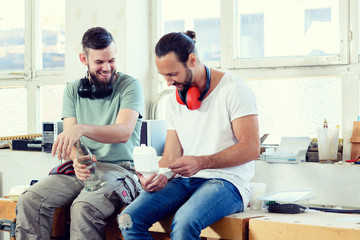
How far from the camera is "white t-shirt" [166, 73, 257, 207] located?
6.35 ft

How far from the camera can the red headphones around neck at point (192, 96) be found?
1979 millimetres

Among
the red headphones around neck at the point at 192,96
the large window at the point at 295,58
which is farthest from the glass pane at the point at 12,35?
the red headphones around neck at the point at 192,96

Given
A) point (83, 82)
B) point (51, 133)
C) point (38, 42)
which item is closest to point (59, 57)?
point (38, 42)

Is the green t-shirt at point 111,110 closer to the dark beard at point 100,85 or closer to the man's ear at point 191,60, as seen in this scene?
the dark beard at point 100,85

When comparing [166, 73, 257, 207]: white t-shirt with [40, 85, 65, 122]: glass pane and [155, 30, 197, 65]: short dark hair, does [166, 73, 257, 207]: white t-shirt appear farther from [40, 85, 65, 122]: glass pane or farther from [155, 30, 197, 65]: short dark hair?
[40, 85, 65, 122]: glass pane

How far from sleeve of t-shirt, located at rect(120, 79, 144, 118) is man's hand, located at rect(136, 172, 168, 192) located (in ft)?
1.51

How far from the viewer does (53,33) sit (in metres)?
3.92

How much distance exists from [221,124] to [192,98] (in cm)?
16

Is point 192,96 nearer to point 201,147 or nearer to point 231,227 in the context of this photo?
point 201,147

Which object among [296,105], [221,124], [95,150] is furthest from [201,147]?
[296,105]

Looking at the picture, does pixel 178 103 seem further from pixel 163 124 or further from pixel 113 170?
pixel 163 124

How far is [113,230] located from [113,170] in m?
0.27

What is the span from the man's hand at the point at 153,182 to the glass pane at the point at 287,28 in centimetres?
152

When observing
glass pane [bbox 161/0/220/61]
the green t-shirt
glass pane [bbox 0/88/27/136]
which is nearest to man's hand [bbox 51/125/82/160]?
the green t-shirt
